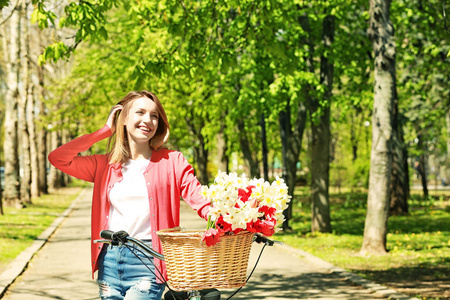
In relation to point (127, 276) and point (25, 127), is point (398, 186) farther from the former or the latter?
point (127, 276)

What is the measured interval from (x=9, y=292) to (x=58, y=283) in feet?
2.96

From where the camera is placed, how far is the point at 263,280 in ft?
33.6

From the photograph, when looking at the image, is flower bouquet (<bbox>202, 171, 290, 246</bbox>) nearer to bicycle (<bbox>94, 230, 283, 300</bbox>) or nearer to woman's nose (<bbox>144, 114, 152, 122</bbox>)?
bicycle (<bbox>94, 230, 283, 300</bbox>)

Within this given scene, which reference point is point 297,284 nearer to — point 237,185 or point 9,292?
point 9,292

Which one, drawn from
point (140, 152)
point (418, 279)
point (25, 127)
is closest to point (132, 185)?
point (140, 152)

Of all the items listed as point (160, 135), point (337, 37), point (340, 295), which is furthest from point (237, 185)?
point (337, 37)

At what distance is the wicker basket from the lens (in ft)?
10.3

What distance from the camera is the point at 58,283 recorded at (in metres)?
9.80

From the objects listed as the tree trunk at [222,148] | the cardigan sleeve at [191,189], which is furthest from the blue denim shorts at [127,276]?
the tree trunk at [222,148]

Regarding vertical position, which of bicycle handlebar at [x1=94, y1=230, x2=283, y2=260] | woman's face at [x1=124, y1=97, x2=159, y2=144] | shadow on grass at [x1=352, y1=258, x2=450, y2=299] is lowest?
shadow on grass at [x1=352, y1=258, x2=450, y2=299]

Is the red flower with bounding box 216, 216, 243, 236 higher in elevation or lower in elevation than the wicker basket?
higher

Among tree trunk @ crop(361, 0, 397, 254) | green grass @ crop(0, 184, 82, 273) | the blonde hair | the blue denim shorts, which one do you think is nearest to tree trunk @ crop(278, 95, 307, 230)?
tree trunk @ crop(361, 0, 397, 254)

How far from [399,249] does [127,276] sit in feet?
36.0

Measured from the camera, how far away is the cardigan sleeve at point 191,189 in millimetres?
3529
